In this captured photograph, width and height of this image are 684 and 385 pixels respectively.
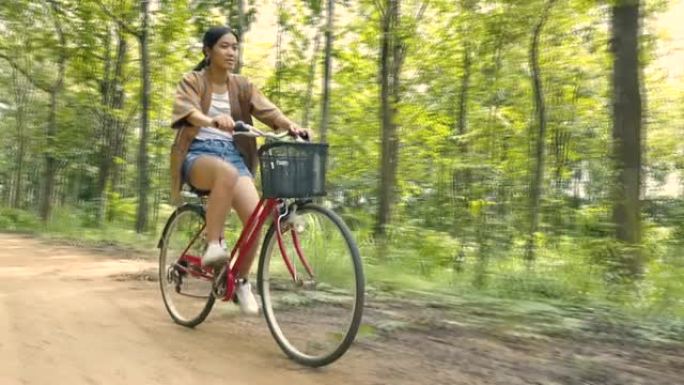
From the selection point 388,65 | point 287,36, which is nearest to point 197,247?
point 388,65

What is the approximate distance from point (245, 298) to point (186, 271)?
0.78 metres

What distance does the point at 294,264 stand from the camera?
3758 millimetres

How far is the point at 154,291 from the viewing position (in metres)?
5.97

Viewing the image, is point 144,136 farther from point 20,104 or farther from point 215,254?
point 20,104

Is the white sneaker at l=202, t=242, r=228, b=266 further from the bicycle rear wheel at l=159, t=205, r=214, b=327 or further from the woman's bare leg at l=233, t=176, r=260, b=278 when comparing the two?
the bicycle rear wheel at l=159, t=205, r=214, b=327

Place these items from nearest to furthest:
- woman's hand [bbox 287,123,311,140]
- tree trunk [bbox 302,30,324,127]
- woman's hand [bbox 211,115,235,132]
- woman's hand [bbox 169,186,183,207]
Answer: woman's hand [bbox 211,115,235,132] < woman's hand [bbox 287,123,311,140] < woman's hand [bbox 169,186,183,207] < tree trunk [bbox 302,30,324,127]

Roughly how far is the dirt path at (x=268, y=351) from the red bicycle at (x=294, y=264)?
180 mm

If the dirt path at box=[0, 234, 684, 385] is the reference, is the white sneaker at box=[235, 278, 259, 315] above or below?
above

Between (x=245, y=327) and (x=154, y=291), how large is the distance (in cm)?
185

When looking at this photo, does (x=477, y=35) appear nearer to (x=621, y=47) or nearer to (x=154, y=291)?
(x=621, y=47)

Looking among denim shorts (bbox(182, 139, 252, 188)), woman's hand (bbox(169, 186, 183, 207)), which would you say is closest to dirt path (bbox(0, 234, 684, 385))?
woman's hand (bbox(169, 186, 183, 207))

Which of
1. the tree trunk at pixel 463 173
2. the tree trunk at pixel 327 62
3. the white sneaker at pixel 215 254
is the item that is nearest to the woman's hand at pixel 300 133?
the white sneaker at pixel 215 254

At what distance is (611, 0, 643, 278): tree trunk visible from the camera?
6.47m

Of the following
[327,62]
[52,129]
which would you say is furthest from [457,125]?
[52,129]
